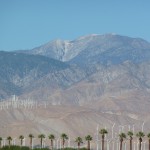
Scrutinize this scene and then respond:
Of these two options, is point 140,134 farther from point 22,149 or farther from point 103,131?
point 22,149

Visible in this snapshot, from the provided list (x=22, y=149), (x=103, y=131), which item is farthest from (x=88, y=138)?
(x=22, y=149)

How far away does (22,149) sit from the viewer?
600 feet

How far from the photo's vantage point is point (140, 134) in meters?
186

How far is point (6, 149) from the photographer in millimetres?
178875

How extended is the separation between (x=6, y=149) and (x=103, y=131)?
84.9 feet

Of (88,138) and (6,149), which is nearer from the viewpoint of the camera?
(6,149)

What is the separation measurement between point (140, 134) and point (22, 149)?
2928 cm

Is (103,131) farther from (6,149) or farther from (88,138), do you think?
(6,149)

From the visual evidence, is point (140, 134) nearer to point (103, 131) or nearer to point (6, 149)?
point (103, 131)

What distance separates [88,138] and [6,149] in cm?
2405

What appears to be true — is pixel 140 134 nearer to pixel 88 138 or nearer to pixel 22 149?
pixel 88 138

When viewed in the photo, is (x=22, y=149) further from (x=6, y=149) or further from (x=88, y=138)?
(x=88, y=138)

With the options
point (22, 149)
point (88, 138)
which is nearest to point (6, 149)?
point (22, 149)

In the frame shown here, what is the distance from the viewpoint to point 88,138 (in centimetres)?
19250
